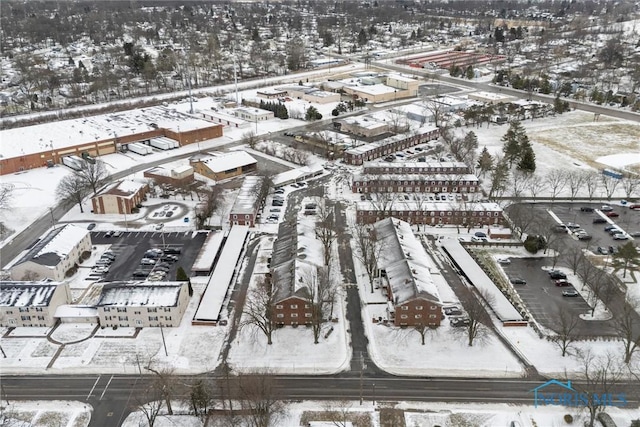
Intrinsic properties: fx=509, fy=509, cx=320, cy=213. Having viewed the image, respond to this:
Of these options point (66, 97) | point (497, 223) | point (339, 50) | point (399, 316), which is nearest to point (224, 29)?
point (339, 50)

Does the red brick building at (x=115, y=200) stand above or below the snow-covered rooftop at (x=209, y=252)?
above

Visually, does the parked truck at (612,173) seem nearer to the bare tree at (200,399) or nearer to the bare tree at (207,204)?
the bare tree at (207,204)

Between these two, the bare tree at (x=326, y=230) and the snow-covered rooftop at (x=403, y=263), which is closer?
the snow-covered rooftop at (x=403, y=263)

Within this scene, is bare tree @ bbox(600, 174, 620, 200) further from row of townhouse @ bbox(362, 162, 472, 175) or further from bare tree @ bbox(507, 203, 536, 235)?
row of townhouse @ bbox(362, 162, 472, 175)

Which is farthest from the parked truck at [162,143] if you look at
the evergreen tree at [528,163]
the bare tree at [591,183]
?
the bare tree at [591,183]

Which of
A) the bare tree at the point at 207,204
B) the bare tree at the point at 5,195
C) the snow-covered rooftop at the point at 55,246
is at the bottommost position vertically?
the bare tree at the point at 207,204

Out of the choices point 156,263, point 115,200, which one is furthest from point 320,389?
point 115,200

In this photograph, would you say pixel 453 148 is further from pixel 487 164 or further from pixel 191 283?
pixel 191 283

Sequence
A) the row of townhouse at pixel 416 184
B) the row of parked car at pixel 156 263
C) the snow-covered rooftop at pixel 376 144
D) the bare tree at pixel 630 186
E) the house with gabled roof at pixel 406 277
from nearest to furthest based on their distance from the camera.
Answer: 1. the house with gabled roof at pixel 406 277
2. the row of parked car at pixel 156 263
3. the bare tree at pixel 630 186
4. the row of townhouse at pixel 416 184
5. the snow-covered rooftop at pixel 376 144
